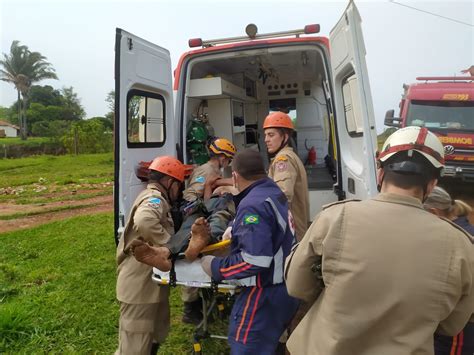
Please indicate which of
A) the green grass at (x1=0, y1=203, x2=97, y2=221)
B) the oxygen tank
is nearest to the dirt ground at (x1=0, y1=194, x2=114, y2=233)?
the green grass at (x1=0, y1=203, x2=97, y2=221)

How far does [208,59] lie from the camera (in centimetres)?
431

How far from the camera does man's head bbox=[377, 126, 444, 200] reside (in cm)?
134

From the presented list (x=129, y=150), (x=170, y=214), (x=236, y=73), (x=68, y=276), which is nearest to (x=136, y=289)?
(x=170, y=214)

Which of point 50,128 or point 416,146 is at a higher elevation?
point 50,128

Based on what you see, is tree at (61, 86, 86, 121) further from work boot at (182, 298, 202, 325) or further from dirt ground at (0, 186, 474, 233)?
work boot at (182, 298, 202, 325)

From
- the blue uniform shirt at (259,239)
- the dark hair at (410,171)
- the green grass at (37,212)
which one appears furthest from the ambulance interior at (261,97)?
the green grass at (37,212)

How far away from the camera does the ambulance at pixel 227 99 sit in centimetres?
288

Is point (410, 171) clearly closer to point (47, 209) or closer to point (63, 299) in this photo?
point (63, 299)

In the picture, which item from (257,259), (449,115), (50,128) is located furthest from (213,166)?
(50,128)

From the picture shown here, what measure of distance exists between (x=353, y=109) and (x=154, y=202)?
73.4 inches

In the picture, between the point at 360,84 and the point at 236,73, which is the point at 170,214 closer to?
the point at 360,84

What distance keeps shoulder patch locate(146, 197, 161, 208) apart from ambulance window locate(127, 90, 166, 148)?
0.89m

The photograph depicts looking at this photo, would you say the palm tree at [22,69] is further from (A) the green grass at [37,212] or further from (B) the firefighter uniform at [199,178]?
(B) the firefighter uniform at [199,178]

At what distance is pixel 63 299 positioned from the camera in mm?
4473
